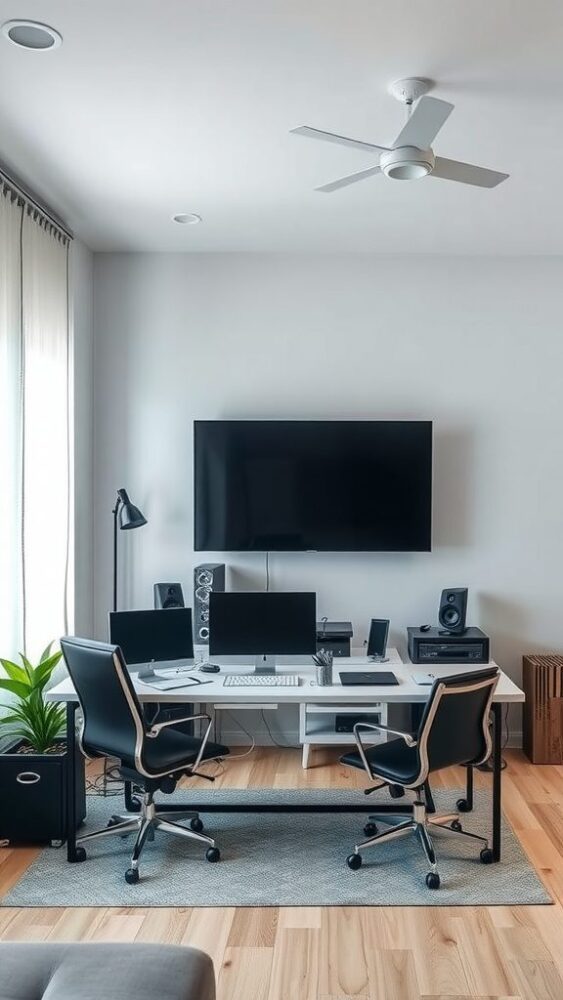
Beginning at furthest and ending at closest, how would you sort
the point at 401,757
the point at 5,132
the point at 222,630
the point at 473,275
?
the point at 473,275 → the point at 222,630 → the point at 401,757 → the point at 5,132

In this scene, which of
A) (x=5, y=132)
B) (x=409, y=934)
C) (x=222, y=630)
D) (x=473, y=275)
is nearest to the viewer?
(x=409, y=934)

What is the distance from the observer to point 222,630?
13.2 ft

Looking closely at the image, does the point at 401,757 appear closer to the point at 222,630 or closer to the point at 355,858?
the point at 355,858

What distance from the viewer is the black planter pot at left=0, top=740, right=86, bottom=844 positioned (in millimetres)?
3492

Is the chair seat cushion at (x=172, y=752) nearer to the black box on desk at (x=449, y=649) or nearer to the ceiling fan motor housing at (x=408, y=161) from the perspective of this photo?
the black box on desk at (x=449, y=649)

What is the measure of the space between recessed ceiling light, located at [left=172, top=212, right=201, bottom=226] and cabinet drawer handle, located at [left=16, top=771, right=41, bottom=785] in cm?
274

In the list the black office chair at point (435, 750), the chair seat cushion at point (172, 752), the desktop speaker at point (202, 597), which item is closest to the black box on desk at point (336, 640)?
the desktop speaker at point (202, 597)

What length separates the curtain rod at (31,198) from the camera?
3557 mm

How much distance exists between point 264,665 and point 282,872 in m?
1.00

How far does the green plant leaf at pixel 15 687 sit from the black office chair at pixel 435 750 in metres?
1.39

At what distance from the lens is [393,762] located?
338 cm

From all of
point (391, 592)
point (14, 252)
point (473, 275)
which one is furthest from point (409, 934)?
point (473, 275)

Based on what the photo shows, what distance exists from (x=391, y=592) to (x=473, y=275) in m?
1.93

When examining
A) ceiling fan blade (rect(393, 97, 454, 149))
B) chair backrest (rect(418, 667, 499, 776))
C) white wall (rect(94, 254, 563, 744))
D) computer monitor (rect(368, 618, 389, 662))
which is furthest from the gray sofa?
white wall (rect(94, 254, 563, 744))
